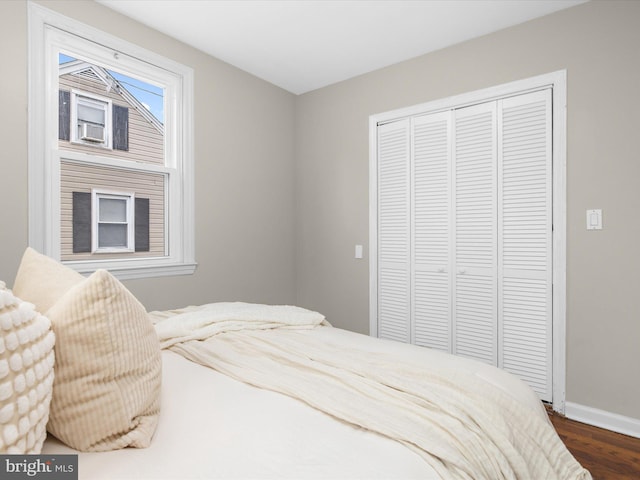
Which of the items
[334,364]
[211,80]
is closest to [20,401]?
[334,364]

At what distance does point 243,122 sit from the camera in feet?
11.0

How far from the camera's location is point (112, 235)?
104 inches

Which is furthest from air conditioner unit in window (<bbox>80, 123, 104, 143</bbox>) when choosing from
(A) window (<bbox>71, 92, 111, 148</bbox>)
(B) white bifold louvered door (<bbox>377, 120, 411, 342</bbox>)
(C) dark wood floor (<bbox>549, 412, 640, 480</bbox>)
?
(C) dark wood floor (<bbox>549, 412, 640, 480</bbox>)

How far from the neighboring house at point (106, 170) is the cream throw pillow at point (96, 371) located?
6.28 ft

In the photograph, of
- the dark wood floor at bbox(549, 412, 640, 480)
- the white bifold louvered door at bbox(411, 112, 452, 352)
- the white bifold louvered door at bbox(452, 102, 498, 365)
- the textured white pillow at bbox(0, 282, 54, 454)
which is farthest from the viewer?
the white bifold louvered door at bbox(411, 112, 452, 352)

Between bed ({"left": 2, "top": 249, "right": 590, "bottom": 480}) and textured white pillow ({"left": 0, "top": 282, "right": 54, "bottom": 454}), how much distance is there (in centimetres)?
8

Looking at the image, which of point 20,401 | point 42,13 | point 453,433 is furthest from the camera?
point 42,13

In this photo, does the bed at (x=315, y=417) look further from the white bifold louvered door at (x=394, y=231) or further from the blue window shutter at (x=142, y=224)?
the white bifold louvered door at (x=394, y=231)

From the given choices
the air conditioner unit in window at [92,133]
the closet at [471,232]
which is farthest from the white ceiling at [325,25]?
the air conditioner unit in window at [92,133]

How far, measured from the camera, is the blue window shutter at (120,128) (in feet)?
8.67

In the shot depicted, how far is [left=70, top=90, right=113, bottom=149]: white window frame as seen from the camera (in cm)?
244

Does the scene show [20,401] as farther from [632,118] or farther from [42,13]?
[632,118]

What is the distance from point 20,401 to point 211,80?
2.98 metres

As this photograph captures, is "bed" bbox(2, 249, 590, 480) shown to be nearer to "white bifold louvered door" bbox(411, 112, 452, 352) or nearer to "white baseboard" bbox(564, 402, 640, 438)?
"white baseboard" bbox(564, 402, 640, 438)
